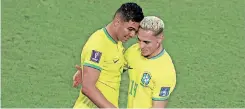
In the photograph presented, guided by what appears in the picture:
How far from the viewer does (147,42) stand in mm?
5062

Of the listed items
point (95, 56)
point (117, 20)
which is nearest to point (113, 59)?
point (95, 56)

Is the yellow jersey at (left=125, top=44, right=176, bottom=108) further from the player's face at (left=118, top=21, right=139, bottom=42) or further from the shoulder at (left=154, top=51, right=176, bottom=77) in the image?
the player's face at (left=118, top=21, right=139, bottom=42)

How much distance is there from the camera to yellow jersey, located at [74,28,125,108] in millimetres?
5137

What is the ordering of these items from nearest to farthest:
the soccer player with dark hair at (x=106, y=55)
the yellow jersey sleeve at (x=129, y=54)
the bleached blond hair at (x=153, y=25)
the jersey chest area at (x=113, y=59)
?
the bleached blond hair at (x=153, y=25)
the soccer player with dark hair at (x=106, y=55)
the jersey chest area at (x=113, y=59)
the yellow jersey sleeve at (x=129, y=54)

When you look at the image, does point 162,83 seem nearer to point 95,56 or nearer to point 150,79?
point 150,79

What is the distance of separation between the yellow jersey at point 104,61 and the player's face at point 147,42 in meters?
0.28

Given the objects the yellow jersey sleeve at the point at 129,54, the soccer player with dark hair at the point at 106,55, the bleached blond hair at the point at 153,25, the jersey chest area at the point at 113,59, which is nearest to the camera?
the bleached blond hair at the point at 153,25

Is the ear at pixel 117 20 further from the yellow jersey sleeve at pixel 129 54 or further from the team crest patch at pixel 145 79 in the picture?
the team crest patch at pixel 145 79

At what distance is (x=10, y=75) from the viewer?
27.9ft

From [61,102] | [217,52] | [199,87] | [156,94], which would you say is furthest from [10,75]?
[156,94]

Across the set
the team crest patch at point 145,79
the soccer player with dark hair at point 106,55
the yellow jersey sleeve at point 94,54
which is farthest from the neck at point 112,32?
the team crest patch at point 145,79

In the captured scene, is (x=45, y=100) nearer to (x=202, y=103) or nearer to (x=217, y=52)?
(x=202, y=103)

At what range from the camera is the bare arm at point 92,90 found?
5073mm

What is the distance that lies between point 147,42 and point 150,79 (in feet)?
1.00
